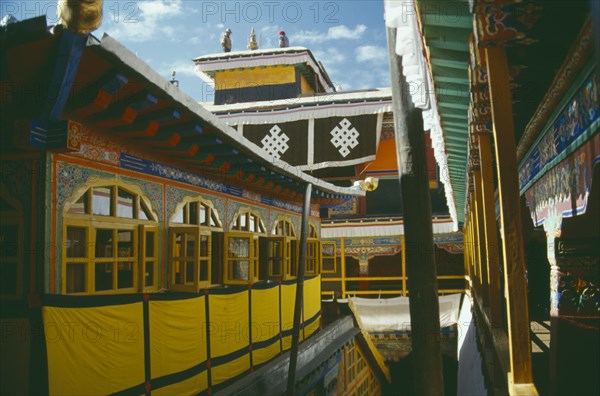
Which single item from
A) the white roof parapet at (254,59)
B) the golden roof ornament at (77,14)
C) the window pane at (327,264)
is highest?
the white roof parapet at (254,59)

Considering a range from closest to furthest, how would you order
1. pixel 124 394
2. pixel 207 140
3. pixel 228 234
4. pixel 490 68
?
pixel 490 68 → pixel 124 394 → pixel 207 140 → pixel 228 234

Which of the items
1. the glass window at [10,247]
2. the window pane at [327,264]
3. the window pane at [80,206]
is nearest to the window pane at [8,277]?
the glass window at [10,247]

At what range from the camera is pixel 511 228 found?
3018mm

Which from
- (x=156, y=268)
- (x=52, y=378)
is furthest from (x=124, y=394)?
(x=156, y=268)

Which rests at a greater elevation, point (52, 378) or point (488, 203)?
point (488, 203)

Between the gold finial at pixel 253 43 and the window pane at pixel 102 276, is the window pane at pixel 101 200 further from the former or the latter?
the gold finial at pixel 253 43

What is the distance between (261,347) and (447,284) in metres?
14.1

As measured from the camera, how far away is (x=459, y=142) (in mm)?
6941

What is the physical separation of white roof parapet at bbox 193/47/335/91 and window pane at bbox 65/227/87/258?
44.7 feet

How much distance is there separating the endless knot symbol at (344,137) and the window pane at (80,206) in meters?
10.8

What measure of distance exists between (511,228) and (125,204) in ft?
13.8

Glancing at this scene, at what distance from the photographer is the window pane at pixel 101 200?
5.36 meters

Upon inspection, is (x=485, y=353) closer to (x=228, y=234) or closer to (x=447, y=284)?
(x=228, y=234)

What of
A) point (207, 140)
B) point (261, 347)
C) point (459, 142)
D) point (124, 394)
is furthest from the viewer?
point (261, 347)
